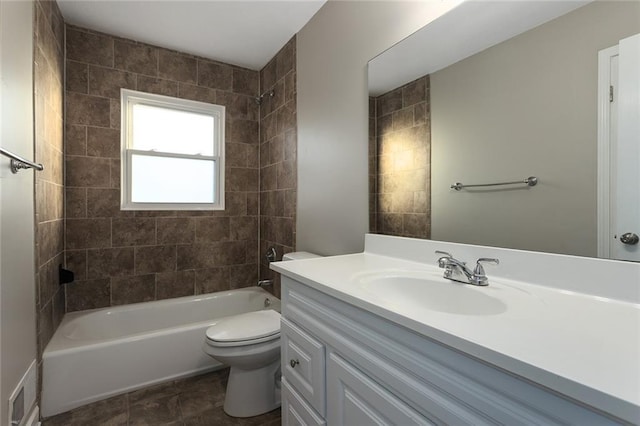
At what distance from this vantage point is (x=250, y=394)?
1.70 metres

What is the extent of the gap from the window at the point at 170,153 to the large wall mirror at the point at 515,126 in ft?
6.07

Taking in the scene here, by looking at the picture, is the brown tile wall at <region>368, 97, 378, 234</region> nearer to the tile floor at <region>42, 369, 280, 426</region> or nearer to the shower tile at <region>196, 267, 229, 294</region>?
the tile floor at <region>42, 369, 280, 426</region>

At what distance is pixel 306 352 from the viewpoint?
1079mm

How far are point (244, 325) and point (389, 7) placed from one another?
1.91 m

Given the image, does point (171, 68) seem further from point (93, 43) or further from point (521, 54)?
point (521, 54)

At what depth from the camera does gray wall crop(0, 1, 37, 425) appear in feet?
3.84

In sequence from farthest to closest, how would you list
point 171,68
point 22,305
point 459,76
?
point 171,68
point 22,305
point 459,76

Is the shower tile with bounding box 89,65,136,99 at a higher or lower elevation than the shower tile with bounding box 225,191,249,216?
higher

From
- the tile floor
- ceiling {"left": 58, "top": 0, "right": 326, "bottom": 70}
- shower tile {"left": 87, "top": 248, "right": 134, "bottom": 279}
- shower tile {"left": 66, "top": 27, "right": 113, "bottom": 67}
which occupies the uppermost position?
ceiling {"left": 58, "top": 0, "right": 326, "bottom": 70}

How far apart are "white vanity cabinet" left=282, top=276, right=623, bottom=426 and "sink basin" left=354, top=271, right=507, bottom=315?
0.17 meters

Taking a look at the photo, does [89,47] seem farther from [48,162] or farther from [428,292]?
[428,292]

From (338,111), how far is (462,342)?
1561 mm

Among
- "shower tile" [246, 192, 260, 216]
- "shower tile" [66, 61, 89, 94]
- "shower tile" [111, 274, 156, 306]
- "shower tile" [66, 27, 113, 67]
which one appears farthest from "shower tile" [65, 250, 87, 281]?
"shower tile" [66, 27, 113, 67]

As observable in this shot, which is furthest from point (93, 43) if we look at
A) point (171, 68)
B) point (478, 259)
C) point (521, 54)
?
point (478, 259)
